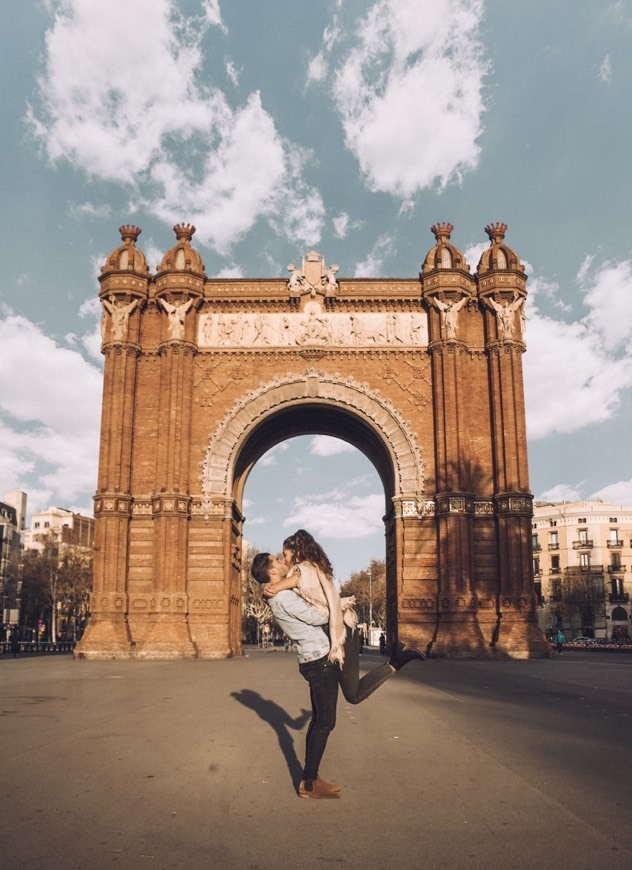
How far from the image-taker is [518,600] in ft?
93.6

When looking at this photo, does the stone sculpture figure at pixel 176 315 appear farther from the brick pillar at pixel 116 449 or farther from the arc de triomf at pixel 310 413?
the brick pillar at pixel 116 449

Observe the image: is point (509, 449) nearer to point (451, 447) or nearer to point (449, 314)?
point (451, 447)

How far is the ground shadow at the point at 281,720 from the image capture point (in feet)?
22.4

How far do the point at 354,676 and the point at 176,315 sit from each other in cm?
2646

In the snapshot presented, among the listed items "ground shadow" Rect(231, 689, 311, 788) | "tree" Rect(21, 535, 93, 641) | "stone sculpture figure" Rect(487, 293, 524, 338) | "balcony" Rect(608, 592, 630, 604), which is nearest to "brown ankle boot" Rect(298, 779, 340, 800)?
"ground shadow" Rect(231, 689, 311, 788)

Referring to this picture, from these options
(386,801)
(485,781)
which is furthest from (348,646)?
(485,781)

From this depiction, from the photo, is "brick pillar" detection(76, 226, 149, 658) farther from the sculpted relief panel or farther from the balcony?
the balcony

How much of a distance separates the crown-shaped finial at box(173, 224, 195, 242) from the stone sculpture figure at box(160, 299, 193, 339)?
112 inches

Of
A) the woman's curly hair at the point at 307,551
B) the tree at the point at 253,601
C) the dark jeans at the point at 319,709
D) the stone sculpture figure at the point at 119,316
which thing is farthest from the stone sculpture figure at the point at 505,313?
the tree at the point at 253,601

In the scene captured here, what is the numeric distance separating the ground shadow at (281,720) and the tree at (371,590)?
304 feet

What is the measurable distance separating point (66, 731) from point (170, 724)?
1.26 metres

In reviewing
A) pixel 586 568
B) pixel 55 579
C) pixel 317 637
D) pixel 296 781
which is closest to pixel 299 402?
pixel 296 781

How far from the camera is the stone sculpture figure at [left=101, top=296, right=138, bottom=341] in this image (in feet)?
101

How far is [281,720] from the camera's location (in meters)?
10.1
